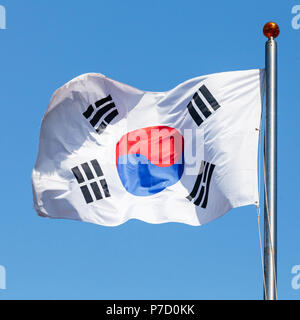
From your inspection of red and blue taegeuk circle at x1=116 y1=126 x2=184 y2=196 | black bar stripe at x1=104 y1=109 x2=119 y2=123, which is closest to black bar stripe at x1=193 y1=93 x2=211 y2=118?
red and blue taegeuk circle at x1=116 y1=126 x2=184 y2=196

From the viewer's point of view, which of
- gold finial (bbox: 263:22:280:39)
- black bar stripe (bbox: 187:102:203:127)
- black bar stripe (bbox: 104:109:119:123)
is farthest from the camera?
black bar stripe (bbox: 104:109:119:123)

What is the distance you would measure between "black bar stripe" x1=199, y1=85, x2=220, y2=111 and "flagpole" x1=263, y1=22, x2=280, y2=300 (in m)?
2.02

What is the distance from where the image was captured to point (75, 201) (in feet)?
69.1

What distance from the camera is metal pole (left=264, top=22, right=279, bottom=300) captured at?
16562 mm

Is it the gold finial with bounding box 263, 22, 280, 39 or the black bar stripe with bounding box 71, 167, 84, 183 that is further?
the black bar stripe with bounding box 71, 167, 84, 183

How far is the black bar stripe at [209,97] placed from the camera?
2005 centimetres

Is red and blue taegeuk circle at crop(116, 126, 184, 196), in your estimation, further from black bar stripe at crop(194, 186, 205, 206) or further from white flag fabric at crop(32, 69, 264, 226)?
black bar stripe at crop(194, 186, 205, 206)

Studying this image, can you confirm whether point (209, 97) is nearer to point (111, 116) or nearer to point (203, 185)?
point (203, 185)

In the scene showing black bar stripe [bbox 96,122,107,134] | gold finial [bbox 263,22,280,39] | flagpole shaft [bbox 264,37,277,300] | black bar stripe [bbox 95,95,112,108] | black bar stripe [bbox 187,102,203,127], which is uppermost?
black bar stripe [bbox 95,95,112,108]

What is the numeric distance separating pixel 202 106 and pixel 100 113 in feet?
10.2

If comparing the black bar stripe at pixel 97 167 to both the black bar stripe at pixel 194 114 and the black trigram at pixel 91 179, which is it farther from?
the black bar stripe at pixel 194 114
